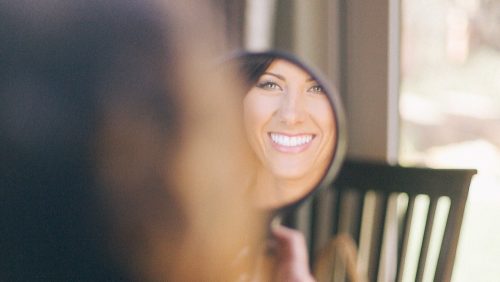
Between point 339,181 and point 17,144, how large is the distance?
0.47m

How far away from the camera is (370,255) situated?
0.95 meters

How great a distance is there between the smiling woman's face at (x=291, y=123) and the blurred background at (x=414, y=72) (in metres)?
0.23

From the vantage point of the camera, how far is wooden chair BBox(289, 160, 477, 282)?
0.84 meters

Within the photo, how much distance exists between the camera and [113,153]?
80 centimetres

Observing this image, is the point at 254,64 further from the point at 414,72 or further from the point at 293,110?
the point at 414,72

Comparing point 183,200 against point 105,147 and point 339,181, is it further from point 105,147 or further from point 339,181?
point 339,181

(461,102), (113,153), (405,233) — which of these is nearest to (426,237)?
(405,233)

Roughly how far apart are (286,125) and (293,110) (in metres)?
0.02

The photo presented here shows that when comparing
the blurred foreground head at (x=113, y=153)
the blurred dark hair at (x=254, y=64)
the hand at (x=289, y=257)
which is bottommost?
the hand at (x=289, y=257)

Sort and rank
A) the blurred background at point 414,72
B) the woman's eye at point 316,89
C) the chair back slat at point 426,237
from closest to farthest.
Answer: the woman's eye at point 316,89, the chair back slat at point 426,237, the blurred background at point 414,72

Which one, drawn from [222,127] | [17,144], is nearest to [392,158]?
[222,127]

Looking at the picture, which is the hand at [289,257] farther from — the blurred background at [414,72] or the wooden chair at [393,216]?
the blurred background at [414,72]

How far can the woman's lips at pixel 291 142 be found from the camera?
2.47ft

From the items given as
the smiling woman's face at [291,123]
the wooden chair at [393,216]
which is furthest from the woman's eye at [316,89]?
the wooden chair at [393,216]
